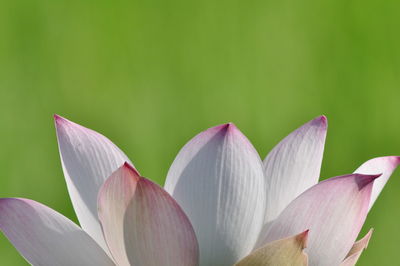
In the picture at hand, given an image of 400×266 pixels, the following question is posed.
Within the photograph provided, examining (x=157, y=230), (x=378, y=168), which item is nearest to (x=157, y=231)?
(x=157, y=230)

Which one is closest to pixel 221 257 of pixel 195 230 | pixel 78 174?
pixel 195 230

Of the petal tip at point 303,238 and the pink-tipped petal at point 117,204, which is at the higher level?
the pink-tipped petal at point 117,204

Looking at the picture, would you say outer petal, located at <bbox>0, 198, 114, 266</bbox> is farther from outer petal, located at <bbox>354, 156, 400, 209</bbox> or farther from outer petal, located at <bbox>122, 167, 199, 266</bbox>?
outer petal, located at <bbox>354, 156, 400, 209</bbox>

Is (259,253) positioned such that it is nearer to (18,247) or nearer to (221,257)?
(221,257)

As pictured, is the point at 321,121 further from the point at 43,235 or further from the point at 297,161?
the point at 43,235

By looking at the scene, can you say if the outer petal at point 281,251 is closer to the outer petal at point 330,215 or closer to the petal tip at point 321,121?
the outer petal at point 330,215

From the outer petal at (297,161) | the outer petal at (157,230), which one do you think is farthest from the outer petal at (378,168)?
the outer petal at (157,230)
